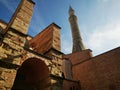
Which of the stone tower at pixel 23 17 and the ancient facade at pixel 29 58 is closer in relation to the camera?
the ancient facade at pixel 29 58

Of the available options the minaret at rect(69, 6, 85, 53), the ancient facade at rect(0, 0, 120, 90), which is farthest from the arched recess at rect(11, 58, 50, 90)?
the minaret at rect(69, 6, 85, 53)

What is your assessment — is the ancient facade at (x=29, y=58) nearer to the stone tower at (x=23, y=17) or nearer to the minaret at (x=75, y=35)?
the stone tower at (x=23, y=17)

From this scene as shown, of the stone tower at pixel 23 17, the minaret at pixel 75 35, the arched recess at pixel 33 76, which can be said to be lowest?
the arched recess at pixel 33 76

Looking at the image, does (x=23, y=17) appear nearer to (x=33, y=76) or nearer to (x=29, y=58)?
(x=29, y=58)

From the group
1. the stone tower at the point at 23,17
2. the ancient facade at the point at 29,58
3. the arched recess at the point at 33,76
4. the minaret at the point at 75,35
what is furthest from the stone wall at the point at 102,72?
the minaret at the point at 75,35

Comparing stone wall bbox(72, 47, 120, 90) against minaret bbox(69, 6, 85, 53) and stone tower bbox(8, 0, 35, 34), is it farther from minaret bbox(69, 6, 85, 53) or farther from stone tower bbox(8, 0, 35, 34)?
minaret bbox(69, 6, 85, 53)

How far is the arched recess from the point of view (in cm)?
468

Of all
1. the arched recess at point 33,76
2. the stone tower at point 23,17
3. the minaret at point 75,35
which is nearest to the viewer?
the stone tower at point 23,17

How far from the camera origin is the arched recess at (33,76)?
15.3 feet

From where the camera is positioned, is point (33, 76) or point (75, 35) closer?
point (33, 76)

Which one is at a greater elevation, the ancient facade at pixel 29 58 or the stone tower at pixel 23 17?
the stone tower at pixel 23 17

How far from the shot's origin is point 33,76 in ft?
17.3

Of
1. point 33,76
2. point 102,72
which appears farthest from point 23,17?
point 102,72

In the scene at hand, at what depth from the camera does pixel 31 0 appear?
5.97 metres
